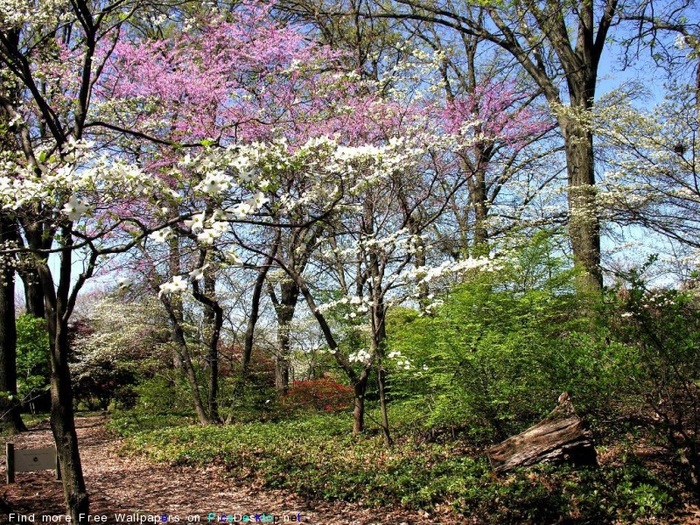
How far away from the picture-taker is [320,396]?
1127 centimetres

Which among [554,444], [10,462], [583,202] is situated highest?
[583,202]

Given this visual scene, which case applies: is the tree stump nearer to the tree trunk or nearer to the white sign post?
the tree trunk

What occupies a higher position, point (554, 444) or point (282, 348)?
point (282, 348)

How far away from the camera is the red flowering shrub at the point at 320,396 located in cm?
1104

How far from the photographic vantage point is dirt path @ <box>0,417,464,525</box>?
4332 mm

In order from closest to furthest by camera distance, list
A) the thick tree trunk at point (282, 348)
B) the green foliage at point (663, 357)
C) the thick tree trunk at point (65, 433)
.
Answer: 1. the thick tree trunk at point (65, 433)
2. the green foliage at point (663, 357)
3. the thick tree trunk at point (282, 348)

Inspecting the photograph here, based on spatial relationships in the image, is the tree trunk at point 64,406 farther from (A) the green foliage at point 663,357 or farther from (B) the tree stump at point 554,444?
(A) the green foliage at point 663,357

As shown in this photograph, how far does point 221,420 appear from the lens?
9.77m

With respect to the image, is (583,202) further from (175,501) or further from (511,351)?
(175,501)

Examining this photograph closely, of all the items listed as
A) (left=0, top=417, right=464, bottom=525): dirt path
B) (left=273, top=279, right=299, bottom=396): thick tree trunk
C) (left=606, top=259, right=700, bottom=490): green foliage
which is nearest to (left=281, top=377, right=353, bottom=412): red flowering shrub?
(left=273, top=279, right=299, bottom=396): thick tree trunk

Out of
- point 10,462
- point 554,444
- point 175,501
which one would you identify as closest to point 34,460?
point 10,462

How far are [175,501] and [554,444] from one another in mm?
3573

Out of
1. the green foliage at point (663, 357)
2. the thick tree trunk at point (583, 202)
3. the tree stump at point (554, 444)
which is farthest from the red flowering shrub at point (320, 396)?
the green foliage at point (663, 357)

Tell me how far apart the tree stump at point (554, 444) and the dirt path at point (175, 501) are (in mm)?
874
